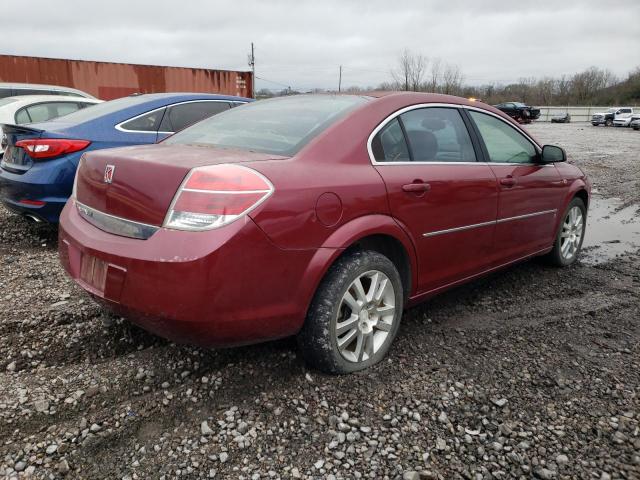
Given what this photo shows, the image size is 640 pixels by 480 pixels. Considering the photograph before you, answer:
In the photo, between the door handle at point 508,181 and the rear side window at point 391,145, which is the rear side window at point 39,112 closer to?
the rear side window at point 391,145

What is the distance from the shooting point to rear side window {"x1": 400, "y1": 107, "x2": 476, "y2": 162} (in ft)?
9.83

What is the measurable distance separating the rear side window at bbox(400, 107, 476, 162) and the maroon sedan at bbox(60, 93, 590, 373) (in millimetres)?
11

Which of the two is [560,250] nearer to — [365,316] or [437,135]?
[437,135]

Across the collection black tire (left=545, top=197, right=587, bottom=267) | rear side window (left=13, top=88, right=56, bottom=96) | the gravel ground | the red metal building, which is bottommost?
the gravel ground

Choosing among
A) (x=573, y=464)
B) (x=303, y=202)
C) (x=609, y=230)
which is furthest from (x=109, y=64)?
(x=573, y=464)

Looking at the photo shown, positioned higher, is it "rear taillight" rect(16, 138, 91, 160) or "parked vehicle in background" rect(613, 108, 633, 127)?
"parked vehicle in background" rect(613, 108, 633, 127)

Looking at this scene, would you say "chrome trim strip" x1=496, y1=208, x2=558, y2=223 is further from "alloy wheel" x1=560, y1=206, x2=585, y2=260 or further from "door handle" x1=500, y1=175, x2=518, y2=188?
"alloy wheel" x1=560, y1=206, x2=585, y2=260

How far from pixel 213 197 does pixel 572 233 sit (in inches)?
151

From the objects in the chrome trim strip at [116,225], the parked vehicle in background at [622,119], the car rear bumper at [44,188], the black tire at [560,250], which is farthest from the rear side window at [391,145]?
the parked vehicle in background at [622,119]

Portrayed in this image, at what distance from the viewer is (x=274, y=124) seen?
289 centimetres

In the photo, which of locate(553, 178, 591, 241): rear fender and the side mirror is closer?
the side mirror

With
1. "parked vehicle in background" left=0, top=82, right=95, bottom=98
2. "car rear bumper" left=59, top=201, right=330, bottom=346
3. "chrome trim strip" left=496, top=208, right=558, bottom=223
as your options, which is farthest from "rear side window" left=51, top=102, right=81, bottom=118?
"chrome trim strip" left=496, top=208, right=558, bottom=223

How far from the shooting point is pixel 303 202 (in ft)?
7.44

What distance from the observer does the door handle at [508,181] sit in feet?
11.4
